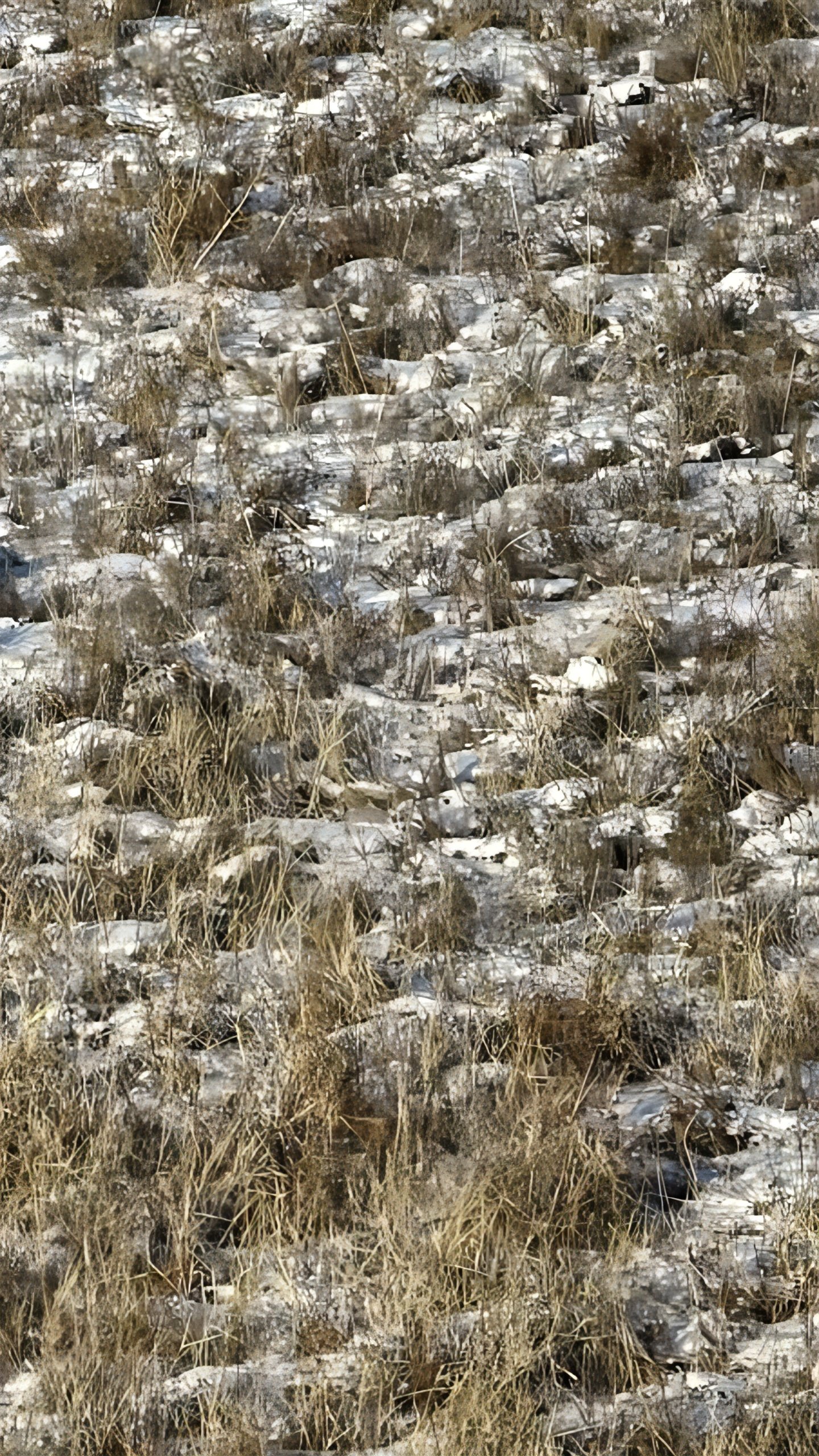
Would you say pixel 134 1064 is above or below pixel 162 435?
below

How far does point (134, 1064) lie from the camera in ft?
12.1

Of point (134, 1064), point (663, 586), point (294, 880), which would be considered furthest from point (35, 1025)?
point (663, 586)

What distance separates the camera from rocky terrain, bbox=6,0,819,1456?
3115 mm

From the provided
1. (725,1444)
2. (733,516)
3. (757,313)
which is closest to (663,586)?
(733,516)

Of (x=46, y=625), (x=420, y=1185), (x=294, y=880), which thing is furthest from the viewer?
(x=46, y=625)

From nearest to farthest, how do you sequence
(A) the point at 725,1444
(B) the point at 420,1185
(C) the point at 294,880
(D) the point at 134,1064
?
(A) the point at 725,1444 → (B) the point at 420,1185 → (D) the point at 134,1064 → (C) the point at 294,880

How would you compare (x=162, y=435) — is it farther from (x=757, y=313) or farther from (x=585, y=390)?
(x=757, y=313)

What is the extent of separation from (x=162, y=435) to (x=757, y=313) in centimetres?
240

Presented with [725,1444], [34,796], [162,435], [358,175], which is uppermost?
[358,175]

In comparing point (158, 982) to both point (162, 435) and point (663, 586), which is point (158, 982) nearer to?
point (663, 586)

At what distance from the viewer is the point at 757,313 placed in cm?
625

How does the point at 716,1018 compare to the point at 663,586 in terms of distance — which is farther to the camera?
the point at 663,586

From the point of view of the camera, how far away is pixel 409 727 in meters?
4.79

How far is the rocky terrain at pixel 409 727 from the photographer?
3.12 metres
